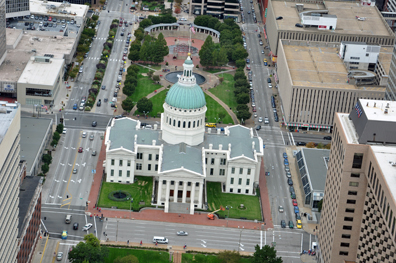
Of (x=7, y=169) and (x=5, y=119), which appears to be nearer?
(x=7, y=169)

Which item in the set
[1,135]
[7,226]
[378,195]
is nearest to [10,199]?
[7,226]

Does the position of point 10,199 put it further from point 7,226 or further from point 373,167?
point 373,167

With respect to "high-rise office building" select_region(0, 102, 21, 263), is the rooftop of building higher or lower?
higher

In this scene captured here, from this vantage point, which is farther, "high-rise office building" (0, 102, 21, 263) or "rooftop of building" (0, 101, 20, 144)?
"rooftop of building" (0, 101, 20, 144)

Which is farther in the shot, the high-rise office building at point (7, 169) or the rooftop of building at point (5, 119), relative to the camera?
the rooftop of building at point (5, 119)

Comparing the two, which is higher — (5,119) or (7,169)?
(5,119)

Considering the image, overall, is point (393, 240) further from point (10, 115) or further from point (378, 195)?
point (10, 115)

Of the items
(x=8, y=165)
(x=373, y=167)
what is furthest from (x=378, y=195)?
(x=8, y=165)

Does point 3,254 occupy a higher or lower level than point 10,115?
lower

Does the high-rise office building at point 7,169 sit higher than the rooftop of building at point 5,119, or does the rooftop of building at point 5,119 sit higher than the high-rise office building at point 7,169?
the rooftop of building at point 5,119

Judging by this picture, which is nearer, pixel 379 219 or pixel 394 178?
pixel 394 178

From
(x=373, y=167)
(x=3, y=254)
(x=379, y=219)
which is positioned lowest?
(x=3, y=254)
